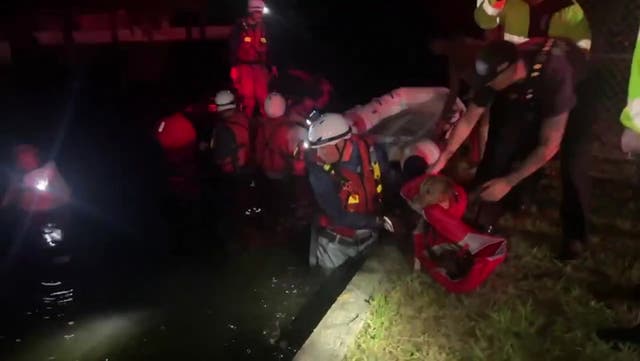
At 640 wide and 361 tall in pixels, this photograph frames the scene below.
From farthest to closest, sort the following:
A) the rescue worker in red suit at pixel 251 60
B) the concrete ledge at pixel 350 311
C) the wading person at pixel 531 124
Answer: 1. the rescue worker in red suit at pixel 251 60
2. the wading person at pixel 531 124
3. the concrete ledge at pixel 350 311

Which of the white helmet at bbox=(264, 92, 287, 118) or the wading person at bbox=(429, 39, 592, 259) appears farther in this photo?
the white helmet at bbox=(264, 92, 287, 118)

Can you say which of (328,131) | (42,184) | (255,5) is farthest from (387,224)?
(255,5)

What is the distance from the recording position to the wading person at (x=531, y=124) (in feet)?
12.9

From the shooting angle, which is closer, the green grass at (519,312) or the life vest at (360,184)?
the green grass at (519,312)

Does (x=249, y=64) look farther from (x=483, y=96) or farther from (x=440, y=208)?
(x=440, y=208)

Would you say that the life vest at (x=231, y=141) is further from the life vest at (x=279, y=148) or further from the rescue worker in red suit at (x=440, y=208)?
the rescue worker in red suit at (x=440, y=208)

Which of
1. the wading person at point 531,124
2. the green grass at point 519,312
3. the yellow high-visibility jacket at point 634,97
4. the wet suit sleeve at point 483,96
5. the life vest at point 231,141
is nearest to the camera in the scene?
the yellow high-visibility jacket at point 634,97

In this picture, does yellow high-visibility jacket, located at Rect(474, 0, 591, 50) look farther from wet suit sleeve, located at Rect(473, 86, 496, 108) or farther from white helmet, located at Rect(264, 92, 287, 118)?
white helmet, located at Rect(264, 92, 287, 118)

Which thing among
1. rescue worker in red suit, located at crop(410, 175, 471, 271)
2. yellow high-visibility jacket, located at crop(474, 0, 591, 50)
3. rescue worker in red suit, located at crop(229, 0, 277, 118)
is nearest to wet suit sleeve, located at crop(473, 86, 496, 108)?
yellow high-visibility jacket, located at crop(474, 0, 591, 50)

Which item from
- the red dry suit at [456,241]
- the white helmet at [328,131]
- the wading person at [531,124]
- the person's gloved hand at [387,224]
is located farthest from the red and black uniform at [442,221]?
the white helmet at [328,131]

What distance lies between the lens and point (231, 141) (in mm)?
6848

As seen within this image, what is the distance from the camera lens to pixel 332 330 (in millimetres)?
3977

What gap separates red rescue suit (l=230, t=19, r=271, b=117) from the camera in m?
8.80

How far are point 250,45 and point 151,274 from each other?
438 cm
